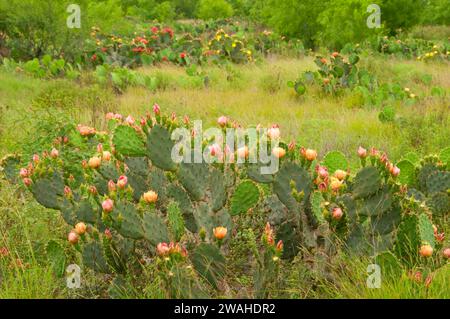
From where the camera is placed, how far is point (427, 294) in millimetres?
2393

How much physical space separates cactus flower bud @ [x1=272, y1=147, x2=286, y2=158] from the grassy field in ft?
1.79

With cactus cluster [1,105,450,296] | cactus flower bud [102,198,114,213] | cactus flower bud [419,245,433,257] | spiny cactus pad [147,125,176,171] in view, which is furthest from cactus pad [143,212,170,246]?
cactus flower bud [419,245,433,257]

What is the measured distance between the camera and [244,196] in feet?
9.47

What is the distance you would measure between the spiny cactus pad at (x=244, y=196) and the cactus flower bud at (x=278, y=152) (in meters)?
0.18

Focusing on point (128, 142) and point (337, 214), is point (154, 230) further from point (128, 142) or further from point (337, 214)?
point (337, 214)

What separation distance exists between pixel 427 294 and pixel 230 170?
1.24 m

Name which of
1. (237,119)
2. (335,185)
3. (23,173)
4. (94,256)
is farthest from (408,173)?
(237,119)

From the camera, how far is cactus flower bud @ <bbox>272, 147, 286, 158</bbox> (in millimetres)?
2834

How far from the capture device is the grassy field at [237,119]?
274cm

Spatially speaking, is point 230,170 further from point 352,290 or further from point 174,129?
point 352,290

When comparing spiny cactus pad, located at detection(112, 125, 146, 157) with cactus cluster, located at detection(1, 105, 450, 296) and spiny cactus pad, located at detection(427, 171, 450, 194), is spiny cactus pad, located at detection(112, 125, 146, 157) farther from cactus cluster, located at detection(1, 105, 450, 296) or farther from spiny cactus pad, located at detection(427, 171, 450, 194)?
spiny cactus pad, located at detection(427, 171, 450, 194)

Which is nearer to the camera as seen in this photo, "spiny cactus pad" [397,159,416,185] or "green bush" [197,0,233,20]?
"spiny cactus pad" [397,159,416,185]

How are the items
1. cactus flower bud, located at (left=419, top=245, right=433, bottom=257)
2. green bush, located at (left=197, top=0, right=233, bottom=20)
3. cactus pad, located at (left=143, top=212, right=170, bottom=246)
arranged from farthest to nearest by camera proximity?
green bush, located at (left=197, top=0, right=233, bottom=20) < cactus pad, located at (left=143, top=212, right=170, bottom=246) < cactus flower bud, located at (left=419, top=245, right=433, bottom=257)

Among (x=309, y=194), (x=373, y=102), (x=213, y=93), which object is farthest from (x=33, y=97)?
(x=309, y=194)
